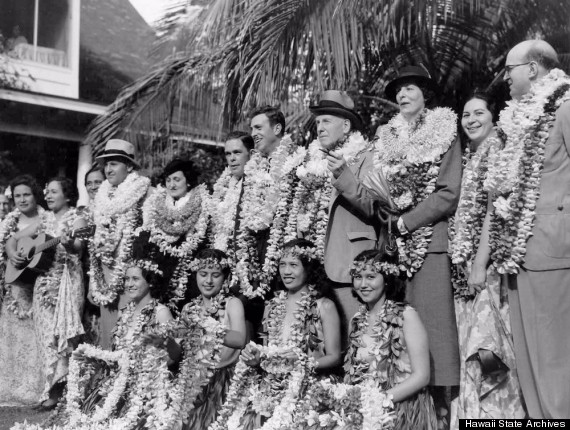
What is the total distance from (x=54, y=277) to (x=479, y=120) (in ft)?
12.8

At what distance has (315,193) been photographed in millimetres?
5250

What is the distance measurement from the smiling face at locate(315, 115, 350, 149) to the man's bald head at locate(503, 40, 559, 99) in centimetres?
118

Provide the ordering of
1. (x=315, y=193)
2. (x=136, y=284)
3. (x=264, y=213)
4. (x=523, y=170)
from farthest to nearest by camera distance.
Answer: (x=136, y=284) → (x=264, y=213) → (x=315, y=193) → (x=523, y=170)

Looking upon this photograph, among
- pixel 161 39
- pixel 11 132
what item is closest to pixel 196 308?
pixel 161 39

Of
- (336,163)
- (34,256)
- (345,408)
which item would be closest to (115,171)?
(34,256)

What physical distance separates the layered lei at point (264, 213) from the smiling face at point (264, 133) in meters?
0.15

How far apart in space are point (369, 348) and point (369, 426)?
515 mm

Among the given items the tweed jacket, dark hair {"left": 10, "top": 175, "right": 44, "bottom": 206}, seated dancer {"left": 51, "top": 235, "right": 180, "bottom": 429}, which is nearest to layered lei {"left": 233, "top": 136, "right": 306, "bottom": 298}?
seated dancer {"left": 51, "top": 235, "right": 180, "bottom": 429}

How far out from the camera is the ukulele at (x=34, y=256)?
7054mm

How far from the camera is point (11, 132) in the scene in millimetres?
12711

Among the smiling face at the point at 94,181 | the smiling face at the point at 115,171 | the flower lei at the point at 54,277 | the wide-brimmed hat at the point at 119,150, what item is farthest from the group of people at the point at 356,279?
the smiling face at the point at 94,181

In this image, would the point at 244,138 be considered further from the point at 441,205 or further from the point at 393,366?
the point at 393,366

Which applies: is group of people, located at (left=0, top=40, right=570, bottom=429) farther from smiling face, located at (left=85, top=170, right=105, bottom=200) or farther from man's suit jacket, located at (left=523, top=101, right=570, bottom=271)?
smiling face, located at (left=85, top=170, right=105, bottom=200)

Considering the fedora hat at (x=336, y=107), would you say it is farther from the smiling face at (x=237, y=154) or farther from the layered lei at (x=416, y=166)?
the smiling face at (x=237, y=154)
